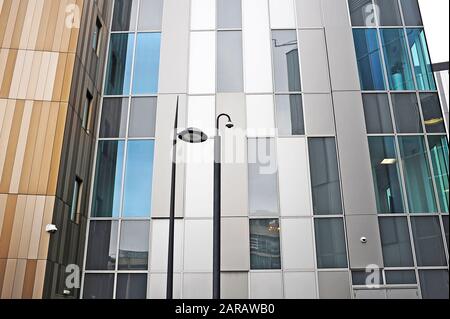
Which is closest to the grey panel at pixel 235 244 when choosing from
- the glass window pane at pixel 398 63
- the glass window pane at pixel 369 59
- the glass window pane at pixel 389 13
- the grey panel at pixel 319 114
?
the grey panel at pixel 319 114

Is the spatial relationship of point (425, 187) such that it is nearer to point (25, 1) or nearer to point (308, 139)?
point (308, 139)

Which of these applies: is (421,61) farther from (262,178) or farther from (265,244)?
(265,244)

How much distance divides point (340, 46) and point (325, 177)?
12.2ft

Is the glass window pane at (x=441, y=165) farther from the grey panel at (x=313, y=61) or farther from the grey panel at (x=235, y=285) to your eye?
the grey panel at (x=235, y=285)

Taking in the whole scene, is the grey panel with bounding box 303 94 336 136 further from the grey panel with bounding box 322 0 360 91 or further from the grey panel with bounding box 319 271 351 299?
the grey panel with bounding box 319 271 351 299

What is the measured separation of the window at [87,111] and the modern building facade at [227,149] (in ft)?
0.25

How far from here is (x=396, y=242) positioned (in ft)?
29.7

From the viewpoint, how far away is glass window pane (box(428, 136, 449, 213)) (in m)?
8.84

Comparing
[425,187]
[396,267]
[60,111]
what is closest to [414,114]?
Result: [425,187]

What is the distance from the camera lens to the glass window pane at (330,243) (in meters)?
9.05

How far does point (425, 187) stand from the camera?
30.0 feet

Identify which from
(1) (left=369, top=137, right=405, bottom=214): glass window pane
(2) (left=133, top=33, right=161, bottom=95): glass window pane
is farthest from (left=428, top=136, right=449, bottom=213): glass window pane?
(2) (left=133, top=33, right=161, bottom=95): glass window pane

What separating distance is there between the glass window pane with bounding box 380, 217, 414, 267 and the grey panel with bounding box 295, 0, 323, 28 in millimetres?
5656

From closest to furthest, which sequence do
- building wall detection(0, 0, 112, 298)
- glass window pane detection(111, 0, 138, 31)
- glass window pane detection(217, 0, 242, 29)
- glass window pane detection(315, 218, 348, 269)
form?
building wall detection(0, 0, 112, 298) → glass window pane detection(315, 218, 348, 269) → glass window pane detection(217, 0, 242, 29) → glass window pane detection(111, 0, 138, 31)
